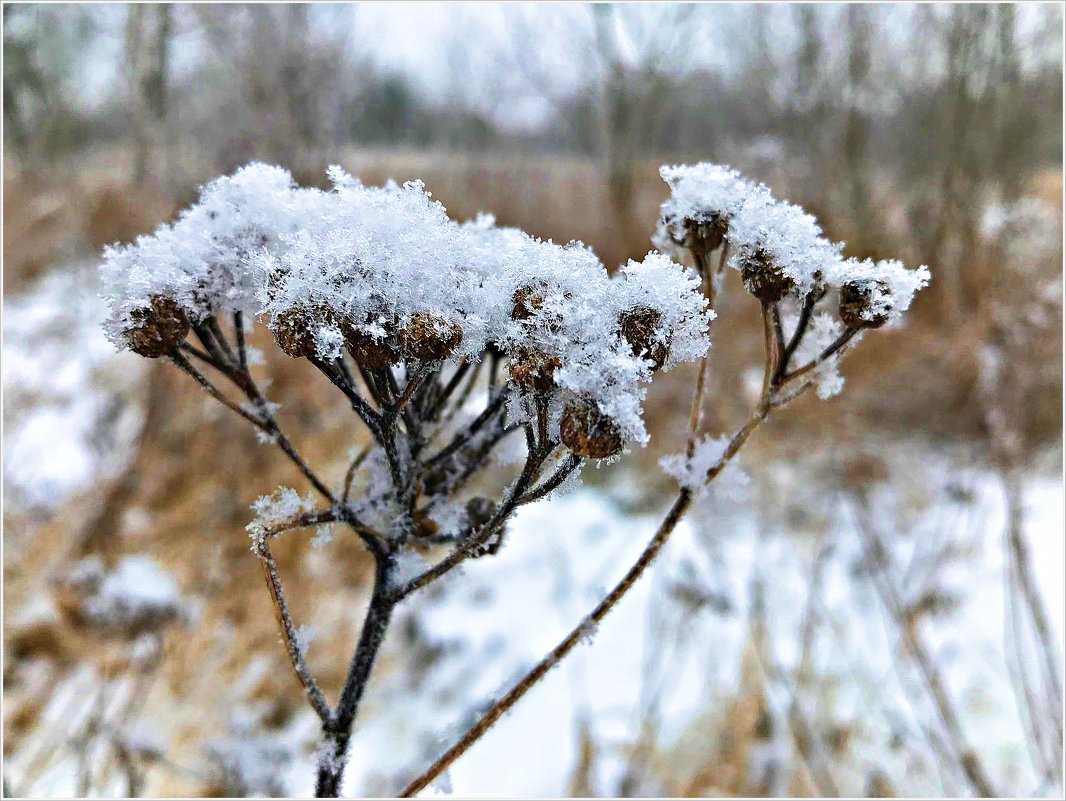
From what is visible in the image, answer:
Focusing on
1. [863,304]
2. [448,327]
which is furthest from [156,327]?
[863,304]

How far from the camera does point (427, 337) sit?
1.74 ft

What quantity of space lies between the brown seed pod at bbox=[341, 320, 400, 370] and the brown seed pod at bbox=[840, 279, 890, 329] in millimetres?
412

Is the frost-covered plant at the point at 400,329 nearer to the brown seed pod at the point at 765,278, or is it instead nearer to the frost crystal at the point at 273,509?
the frost crystal at the point at 273,509

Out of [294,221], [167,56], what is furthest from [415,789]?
[167,56]

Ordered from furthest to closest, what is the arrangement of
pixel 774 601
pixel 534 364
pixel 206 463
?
1. pixel 206 463
2. pixel 774 601
3. pixel 534 364

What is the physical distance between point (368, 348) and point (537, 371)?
0.13 m

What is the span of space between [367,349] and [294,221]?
0.19 m

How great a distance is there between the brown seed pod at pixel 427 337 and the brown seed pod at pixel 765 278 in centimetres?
30

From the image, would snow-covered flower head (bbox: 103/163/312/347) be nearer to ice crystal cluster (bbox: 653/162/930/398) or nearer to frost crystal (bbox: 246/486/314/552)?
frost crystal (bbox: 246/486/314/552)

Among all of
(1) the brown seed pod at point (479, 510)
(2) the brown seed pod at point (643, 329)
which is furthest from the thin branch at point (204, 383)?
(2) the brown seed pod at point (643, 329)

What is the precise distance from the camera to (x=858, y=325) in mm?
646

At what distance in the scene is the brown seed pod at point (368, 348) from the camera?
1.77ft

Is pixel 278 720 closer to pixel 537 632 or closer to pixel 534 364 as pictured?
pixel 537 632

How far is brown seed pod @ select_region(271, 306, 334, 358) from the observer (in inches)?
21.1
